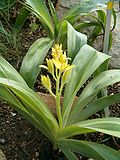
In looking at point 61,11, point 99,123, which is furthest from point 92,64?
Result: point 61,11

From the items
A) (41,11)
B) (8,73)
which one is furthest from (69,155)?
(41,11)

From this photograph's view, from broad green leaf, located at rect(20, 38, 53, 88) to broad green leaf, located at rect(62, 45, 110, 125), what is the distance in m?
0.13

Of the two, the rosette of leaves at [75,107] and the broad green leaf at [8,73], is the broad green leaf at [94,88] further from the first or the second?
the broad green leaf at [8,73]

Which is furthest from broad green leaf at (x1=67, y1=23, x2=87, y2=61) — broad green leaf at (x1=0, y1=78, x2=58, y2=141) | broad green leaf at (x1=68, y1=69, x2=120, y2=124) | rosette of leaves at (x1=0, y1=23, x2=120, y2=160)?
broad green leaf at (x1=0, y1=78, x2=58, y2=141)

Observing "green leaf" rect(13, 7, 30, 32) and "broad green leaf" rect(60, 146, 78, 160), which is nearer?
"broad green leaf" rect(60, 146, 78, 160)

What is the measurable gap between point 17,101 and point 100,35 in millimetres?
711

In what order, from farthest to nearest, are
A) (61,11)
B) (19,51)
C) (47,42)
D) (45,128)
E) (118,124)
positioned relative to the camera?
(61,11), (19,51), (47,42), (45,128), (118,124)

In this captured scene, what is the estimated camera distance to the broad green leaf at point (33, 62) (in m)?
1.26

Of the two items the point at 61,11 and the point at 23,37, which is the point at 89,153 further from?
the point at 61,11

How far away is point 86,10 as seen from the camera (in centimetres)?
162

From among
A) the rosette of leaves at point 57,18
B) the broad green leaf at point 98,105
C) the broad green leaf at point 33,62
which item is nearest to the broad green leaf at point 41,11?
the rosette of leaves at point 57,18

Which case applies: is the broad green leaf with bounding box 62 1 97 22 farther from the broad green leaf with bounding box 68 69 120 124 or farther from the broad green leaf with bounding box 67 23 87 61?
the broad green leaf with bounding box 68 69 120 124

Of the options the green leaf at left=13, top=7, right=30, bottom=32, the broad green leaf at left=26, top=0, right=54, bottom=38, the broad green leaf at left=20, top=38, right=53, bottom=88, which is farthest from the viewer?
the green leaf at left=13, top=7, right=30, bottom=32

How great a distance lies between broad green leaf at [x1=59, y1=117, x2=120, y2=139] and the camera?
1.01m
